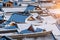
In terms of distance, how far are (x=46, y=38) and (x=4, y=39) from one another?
772mm

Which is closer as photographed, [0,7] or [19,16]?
[19,16]

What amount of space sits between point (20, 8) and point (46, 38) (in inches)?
63.6

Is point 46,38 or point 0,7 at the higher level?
point 0,7

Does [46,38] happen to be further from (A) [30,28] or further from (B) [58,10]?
(B) [58,10]

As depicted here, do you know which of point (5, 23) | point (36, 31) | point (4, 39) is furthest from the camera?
point (5, 23)

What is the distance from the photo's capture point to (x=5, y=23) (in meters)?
4.57

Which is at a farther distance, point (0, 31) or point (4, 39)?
point (0, 31)

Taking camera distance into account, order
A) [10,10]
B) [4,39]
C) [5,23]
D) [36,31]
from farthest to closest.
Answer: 1. [10,10]
2. [5,23]
3. [36,31]
4. [4,39]

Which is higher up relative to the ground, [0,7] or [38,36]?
[0,7]

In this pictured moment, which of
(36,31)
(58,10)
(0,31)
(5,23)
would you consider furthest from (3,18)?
(58,10)

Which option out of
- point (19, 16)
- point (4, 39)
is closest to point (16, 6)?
point (19, 16)

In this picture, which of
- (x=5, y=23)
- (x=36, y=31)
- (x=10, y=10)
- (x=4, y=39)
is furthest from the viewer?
(x=10, y=10)

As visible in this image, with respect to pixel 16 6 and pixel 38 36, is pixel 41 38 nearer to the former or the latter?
pixel 38 36

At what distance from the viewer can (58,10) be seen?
5641 mm
